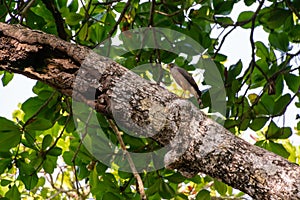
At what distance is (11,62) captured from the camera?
1062 mm

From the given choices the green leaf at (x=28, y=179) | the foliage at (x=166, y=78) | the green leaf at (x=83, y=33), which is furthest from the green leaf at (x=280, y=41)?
the green leaf at (x=28, y=179)

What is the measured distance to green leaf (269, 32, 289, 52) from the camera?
1674 mm

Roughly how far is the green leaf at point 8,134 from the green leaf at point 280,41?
0.91 metres

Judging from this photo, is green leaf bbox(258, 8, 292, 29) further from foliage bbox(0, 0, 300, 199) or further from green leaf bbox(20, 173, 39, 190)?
green leaf bbox(20, 173, 39, 190)

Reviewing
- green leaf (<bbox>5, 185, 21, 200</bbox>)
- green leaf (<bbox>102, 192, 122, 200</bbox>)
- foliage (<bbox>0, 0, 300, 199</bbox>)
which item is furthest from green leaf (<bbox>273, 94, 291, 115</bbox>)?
green leaf (<bbox>5, 185, 21, 200</bbox>)

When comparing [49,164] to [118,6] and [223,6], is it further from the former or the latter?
[223,6]

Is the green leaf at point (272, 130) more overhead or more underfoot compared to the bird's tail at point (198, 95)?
more underfoot

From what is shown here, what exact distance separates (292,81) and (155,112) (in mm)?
851

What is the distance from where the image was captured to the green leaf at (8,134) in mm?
1364

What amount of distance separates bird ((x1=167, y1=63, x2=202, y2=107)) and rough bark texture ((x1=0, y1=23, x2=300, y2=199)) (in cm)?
51

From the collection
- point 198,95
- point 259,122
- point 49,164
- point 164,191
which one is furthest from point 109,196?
point 259,122

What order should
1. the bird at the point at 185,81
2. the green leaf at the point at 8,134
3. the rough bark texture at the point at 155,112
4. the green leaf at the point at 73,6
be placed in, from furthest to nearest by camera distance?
the green leaf at the point at 73,6
the bird at the point at 185,81
the green leaf at the point at 8,134
the rough bark texture at the point at 155,112

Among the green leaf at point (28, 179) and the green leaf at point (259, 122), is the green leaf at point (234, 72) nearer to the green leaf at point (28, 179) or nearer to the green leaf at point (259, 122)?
the green leaf at point (259, 122)

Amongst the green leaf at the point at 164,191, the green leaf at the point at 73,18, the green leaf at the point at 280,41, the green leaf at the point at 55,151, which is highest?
the green leaf at the point at 73,18
